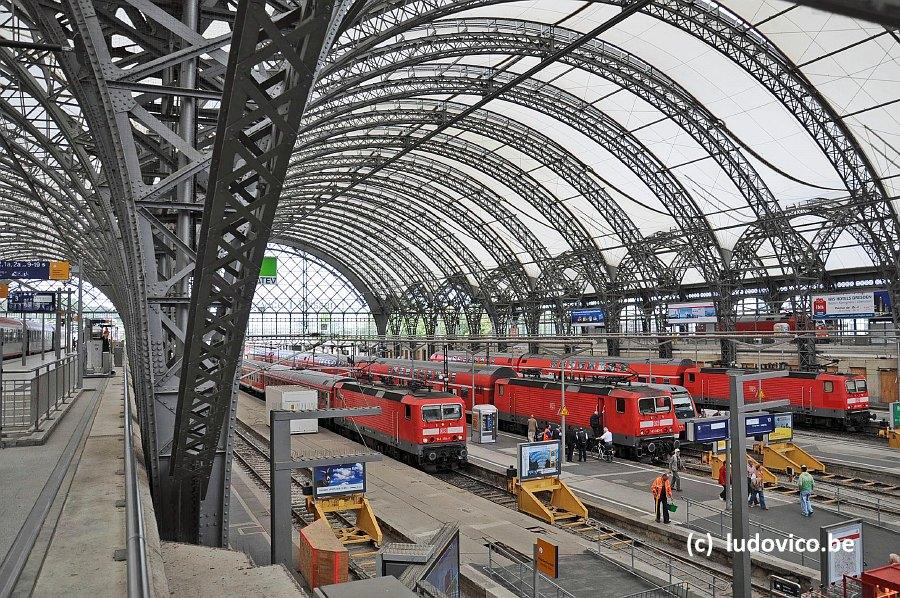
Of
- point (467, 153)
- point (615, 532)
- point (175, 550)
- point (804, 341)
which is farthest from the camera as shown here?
point (467, 153)

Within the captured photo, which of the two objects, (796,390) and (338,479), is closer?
(338,479)

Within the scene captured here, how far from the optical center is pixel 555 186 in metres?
49.5

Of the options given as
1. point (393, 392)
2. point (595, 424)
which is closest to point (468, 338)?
point (393, 392)

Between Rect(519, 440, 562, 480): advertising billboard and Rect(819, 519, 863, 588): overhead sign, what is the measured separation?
8.29 meters

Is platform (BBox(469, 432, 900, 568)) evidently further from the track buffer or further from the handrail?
the handrail

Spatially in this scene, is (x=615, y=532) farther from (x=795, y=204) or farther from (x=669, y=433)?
(x=795, y=204)

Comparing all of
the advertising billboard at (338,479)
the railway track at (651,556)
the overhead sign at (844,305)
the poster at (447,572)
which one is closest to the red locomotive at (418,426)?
the railway track at (651,556)

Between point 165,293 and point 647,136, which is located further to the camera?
point 647,136

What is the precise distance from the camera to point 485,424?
1180 inches

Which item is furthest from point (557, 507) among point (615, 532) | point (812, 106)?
point (812, 106)

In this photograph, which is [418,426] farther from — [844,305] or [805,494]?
[844,305]

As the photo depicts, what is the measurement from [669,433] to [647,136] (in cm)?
2061

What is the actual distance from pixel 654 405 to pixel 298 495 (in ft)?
42.7

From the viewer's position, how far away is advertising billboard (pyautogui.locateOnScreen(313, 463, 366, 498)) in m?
16.1
